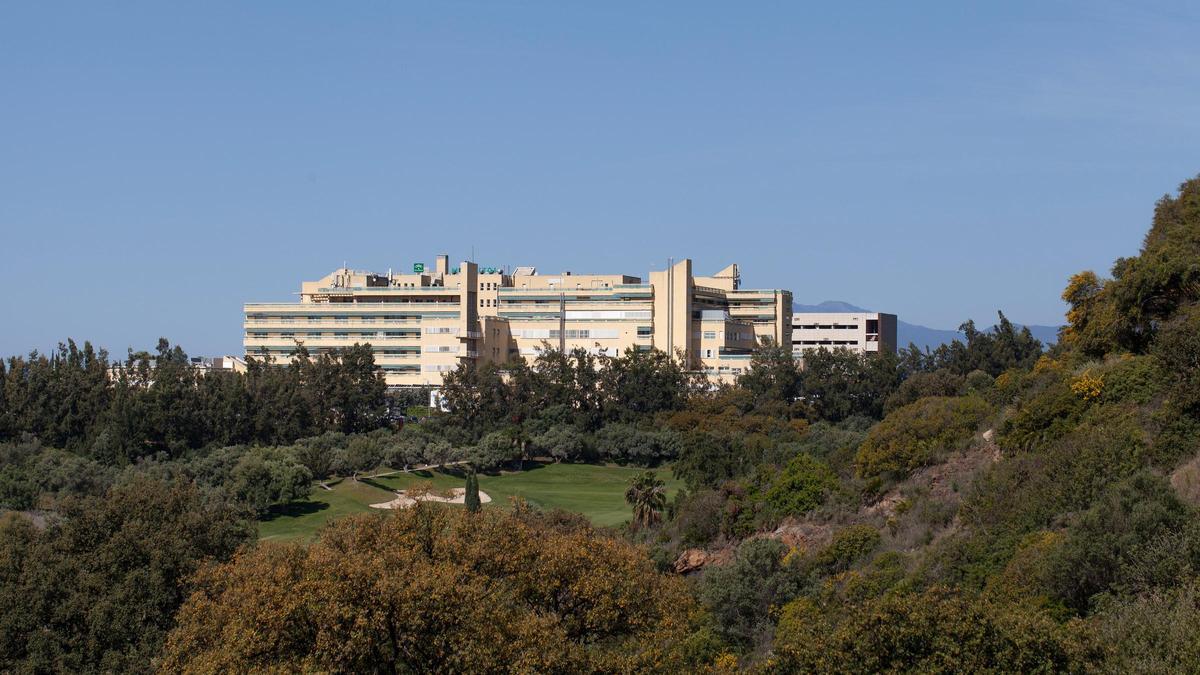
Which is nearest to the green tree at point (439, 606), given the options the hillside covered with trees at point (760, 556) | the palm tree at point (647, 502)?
the hillside covered with trees at point (760, 556)

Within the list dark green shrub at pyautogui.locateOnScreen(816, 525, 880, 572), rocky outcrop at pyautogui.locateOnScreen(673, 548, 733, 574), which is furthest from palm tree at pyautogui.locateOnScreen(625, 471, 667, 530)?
dark green shrub at pyautogui.locateOnScreen(816, 525, 880, 572)

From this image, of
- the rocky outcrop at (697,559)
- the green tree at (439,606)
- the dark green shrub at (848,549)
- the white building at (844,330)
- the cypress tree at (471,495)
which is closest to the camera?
the green tree at (439,606)

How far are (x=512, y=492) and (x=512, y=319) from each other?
140 feet

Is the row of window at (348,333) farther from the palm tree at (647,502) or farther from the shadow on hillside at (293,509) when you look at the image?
the palm tree at (647,502)

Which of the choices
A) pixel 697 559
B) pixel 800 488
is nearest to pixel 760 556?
pixel 697 559

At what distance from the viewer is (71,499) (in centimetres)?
3862

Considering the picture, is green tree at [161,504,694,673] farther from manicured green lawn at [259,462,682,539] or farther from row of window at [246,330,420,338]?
row of window at [246,330,420,338]

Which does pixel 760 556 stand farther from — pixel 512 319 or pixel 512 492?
pixel 512 319

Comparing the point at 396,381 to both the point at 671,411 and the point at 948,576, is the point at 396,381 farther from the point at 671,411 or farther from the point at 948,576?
the point at 948,576

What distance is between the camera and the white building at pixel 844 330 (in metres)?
136

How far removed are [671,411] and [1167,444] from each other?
6669 cm

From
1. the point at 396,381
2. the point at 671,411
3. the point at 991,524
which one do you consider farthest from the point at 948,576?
the point at 396,381

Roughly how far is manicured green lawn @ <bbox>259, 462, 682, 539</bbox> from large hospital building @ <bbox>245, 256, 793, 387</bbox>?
26521mm

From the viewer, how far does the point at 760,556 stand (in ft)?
131
